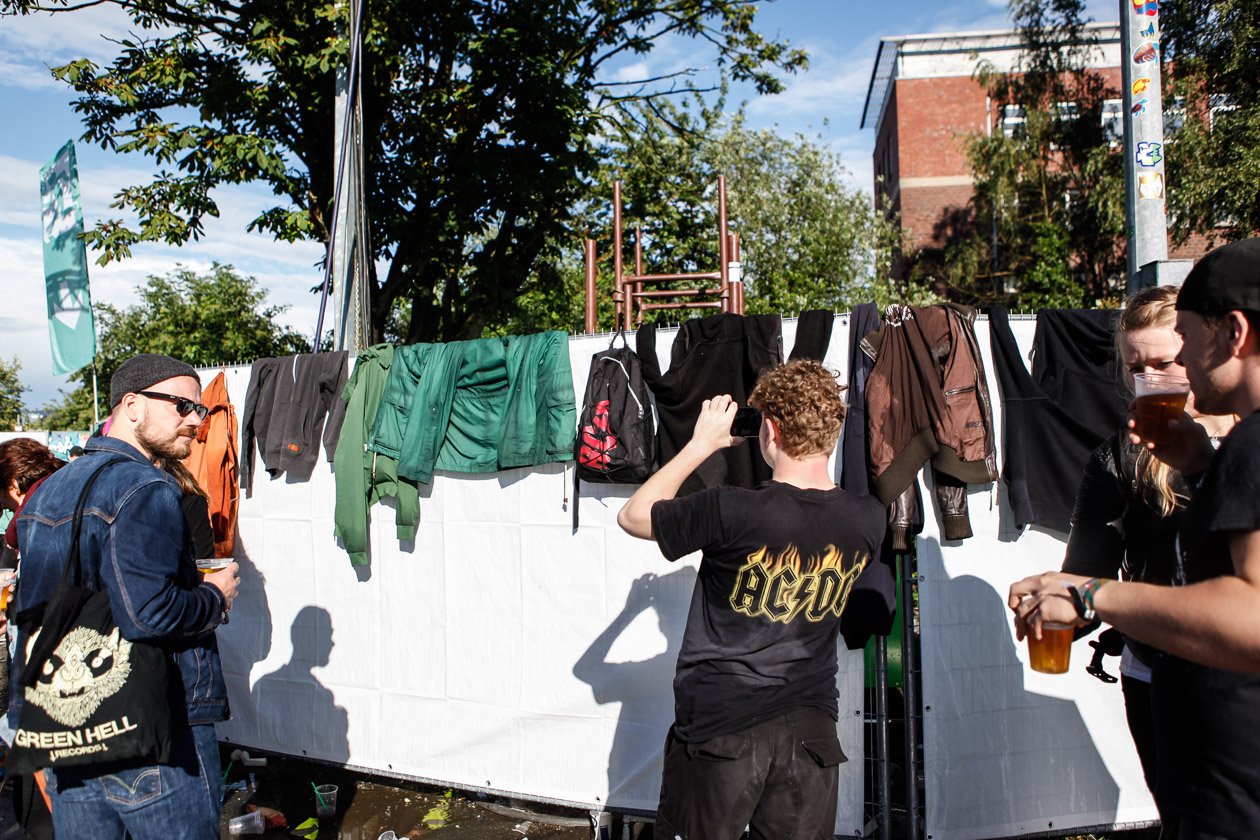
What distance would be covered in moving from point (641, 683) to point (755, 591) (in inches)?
75.0

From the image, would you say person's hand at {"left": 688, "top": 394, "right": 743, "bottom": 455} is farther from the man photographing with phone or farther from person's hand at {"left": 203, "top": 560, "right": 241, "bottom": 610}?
person's hand at {"left": 203, "top": 560, "right": 241, "bottom": 610}

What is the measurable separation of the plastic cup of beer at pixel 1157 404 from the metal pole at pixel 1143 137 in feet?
9.68

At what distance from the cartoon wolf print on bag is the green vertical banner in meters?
7.40

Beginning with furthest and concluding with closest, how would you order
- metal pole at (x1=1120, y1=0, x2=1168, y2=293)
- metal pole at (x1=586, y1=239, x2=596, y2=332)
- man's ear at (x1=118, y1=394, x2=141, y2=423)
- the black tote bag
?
metal pole at (x1=586, y1=239, x2=596, y2=332) → metal pole at (x1=1120, y1=0, x2=1168, y2=293) → man's ear at (x1=118, y1=394, x2=141, y2=423) → the black tote bag

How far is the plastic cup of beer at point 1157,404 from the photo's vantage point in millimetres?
1989

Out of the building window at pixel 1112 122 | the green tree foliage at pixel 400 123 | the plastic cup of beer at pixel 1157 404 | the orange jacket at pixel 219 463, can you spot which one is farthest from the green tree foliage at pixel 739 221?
the plastic cup of beer at pixel 1157 404

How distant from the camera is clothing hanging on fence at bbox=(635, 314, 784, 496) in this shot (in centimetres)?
396

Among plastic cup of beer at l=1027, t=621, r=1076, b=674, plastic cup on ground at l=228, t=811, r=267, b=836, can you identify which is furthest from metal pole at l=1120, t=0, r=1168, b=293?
plastic cup on ground at l=228, t=811, r=267, b=836

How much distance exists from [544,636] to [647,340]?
1604mm

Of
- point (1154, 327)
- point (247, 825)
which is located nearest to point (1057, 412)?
point (1154, 327)

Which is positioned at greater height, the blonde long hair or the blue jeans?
the blonde long hair

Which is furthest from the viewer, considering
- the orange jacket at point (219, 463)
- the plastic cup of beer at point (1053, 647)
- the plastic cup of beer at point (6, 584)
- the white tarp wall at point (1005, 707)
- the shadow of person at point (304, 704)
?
the orange jacket at point (219, 463)

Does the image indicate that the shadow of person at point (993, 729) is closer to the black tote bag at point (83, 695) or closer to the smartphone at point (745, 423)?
the smartphone at point (745, 423)

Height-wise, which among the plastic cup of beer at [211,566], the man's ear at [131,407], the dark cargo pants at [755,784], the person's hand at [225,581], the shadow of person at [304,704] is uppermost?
the man's ear at [131,407]
